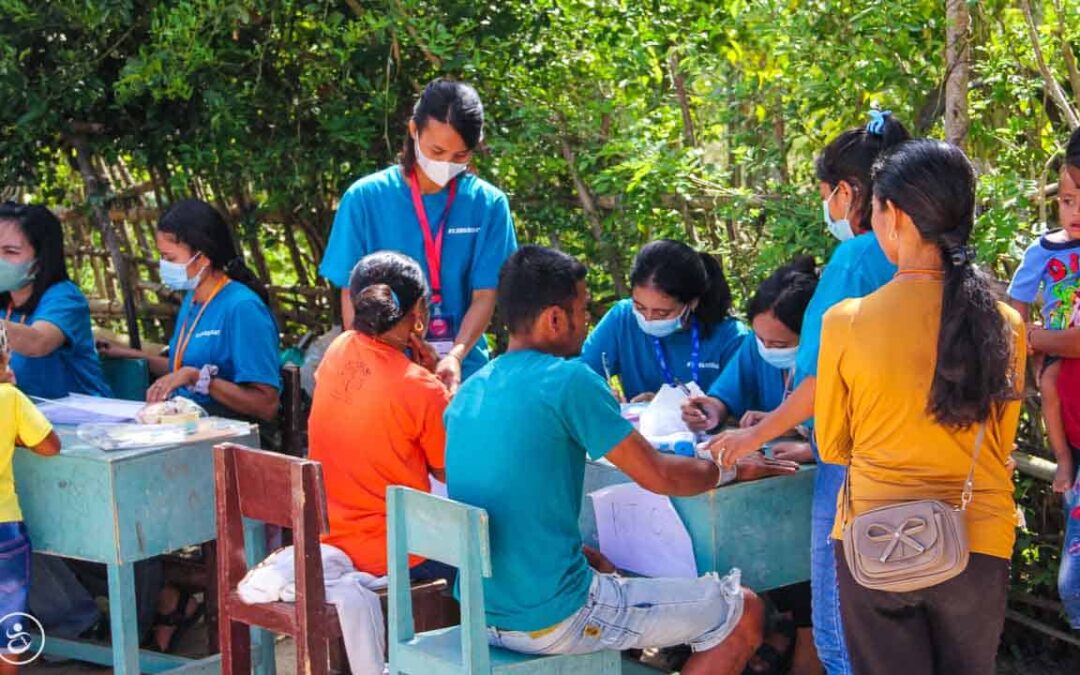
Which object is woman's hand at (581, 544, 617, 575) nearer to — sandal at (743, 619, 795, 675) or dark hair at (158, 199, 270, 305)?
sandal at (743, 619, 795, 675)

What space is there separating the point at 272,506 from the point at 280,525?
0.05 m

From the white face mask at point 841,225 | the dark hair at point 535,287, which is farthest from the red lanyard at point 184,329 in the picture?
the white face mask at point 841,225

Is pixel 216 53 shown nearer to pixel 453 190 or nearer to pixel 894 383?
pixel 453 190

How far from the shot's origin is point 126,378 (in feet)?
17.7

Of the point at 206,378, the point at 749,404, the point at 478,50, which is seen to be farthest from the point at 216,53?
the point at 749,404

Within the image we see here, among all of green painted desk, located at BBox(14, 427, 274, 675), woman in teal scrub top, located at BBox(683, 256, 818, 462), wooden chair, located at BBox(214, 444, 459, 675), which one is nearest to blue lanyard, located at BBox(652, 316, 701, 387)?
woman in teal scrub top, located at BBox(683, 256, 818, 462)

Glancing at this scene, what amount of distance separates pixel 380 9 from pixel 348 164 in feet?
2.37

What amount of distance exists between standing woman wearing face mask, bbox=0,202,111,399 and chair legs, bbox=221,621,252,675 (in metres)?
1.62

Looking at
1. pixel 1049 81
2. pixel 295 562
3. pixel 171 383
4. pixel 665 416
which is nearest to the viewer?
pixel 295 562

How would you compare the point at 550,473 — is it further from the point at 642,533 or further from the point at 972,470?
the point at 972,470

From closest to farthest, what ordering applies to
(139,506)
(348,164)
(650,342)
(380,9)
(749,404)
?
(139,506), (749,404), (650,342), (380,9), (348,164)

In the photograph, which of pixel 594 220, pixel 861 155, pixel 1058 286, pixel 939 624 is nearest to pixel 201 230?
pixel 594 220

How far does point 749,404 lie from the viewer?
4.27 m

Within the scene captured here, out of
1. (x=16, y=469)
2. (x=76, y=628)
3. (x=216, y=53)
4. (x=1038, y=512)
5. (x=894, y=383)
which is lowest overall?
(x=76, y=628)
